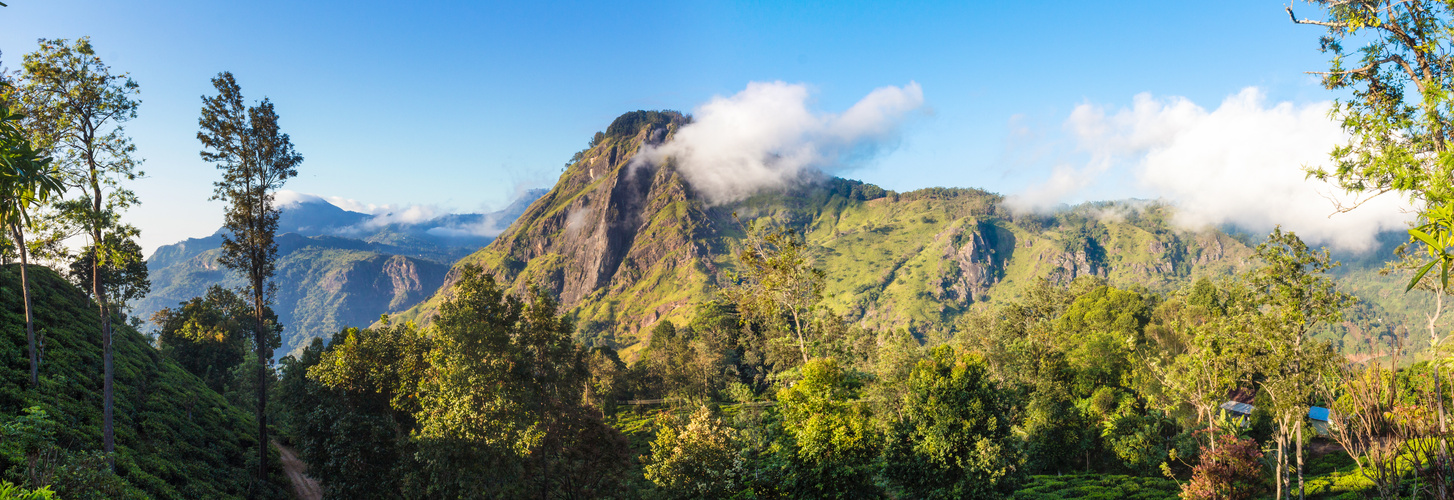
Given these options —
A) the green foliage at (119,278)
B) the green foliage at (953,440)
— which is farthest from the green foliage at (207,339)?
the green foliage at (953,440)

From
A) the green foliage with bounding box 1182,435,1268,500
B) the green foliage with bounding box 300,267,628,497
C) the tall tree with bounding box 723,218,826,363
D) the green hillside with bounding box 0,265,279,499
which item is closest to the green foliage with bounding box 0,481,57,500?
the green hillside with bounding box 0,265,279,499

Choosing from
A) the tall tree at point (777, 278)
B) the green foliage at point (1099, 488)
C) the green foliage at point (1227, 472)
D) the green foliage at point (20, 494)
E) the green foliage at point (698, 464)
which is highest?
the tall tree at point (777, 278)

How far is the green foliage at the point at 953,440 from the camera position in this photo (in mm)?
20719

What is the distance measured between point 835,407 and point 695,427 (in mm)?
5089

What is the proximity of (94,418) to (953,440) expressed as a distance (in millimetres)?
35080

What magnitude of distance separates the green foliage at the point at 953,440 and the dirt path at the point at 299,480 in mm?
34773

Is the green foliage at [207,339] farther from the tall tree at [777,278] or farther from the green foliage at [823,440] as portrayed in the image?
the green foliage at [823,440]

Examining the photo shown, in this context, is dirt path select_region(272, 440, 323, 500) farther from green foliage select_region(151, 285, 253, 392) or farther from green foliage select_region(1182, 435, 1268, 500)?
green foliage select_region(1182, 435, 1268, 500)

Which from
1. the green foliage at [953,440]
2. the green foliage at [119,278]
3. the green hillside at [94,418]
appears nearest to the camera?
the green hillside at [94,418]

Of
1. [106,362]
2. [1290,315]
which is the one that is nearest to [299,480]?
[106,362]

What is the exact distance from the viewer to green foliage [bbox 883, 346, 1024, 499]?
20719 millimetres

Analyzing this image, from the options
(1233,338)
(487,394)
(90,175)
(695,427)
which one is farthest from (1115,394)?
(90,175)

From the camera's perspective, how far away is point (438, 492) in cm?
2322

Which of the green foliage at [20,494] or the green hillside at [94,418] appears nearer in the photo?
the green foliage at [20,494]
